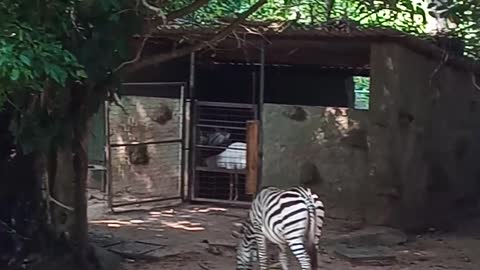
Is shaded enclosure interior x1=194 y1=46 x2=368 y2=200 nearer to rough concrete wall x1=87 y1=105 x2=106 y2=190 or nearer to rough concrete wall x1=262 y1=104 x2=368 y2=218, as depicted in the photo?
rough concrete wall x1=262 y1=104 x2=368 y2=218

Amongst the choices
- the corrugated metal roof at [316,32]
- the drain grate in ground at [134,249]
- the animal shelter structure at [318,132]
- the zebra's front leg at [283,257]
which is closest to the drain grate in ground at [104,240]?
the drain grate in ground at [134,249]

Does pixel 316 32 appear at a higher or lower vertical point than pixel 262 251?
higher

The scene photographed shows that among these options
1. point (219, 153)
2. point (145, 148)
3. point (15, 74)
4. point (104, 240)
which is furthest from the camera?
point (219, 153)

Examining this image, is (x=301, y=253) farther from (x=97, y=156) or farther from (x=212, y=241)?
(x=97, y=156)

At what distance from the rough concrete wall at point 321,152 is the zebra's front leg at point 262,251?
255 cm

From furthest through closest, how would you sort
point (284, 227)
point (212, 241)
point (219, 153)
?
point (219, 153)
point (212, 241)
point (284, 227)

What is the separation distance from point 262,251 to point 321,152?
281cm

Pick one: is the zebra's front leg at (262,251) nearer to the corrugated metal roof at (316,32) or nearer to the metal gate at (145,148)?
the corrugated metal roof at (316,32)

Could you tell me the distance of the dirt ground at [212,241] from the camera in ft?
26.7

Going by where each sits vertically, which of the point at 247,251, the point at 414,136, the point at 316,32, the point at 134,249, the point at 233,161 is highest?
the point at 316,32

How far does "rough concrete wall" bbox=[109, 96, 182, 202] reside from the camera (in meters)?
10.6

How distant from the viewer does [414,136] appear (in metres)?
9.68

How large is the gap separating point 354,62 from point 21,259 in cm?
508

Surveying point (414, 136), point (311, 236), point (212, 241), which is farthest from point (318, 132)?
point (311, 236)
